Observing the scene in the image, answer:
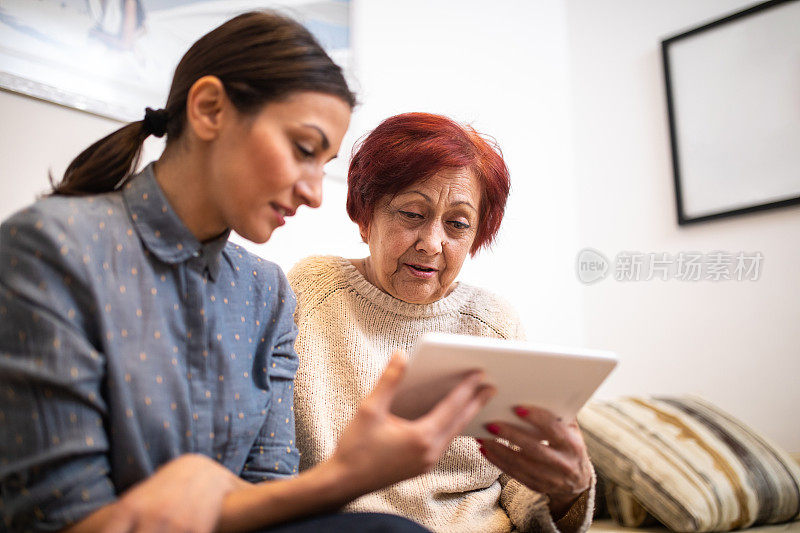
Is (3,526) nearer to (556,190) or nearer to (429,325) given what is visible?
(429,325)

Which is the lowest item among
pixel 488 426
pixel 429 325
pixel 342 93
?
pixel 488 426

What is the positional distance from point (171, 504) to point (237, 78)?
1.65 feet

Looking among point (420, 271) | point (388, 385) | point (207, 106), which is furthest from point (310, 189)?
point (420, 271)

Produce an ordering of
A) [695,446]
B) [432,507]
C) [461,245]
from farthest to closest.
→ 1. [695,446]
2. [461,245]
3. [432,507]

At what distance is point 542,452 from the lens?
35.0 inches

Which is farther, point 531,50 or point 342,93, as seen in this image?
point 531,50

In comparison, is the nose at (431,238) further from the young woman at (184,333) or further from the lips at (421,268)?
the young woman at (184,333)

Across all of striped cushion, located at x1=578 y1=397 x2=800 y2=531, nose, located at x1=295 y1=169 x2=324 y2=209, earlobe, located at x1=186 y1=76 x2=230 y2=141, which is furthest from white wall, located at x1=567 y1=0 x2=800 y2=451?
earlobe, located at x1=186 y1=76 x2=230 y2=141

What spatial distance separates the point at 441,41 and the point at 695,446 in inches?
61.5

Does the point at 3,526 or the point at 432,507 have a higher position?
the point at 3,526

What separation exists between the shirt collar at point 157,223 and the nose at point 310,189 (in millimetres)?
148

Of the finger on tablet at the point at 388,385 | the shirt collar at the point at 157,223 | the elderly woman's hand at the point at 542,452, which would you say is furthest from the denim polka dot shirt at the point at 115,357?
the elderly woman's hand at the point at 542,452

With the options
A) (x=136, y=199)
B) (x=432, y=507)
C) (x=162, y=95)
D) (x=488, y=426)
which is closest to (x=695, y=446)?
(x=432, y=507)

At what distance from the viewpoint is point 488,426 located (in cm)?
86
